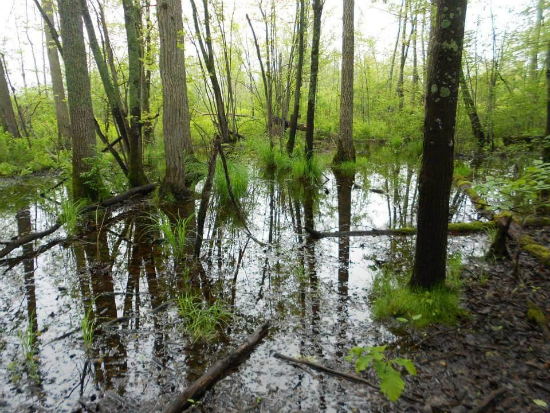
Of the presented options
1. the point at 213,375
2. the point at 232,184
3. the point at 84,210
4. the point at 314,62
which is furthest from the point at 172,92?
the point at 213,375

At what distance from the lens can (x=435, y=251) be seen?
297 cm

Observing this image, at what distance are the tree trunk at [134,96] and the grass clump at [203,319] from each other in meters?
5.39

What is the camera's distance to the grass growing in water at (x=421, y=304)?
283 centimetres

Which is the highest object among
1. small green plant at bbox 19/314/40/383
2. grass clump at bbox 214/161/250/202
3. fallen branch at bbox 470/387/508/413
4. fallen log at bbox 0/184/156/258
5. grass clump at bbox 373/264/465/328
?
grass clump at bbox 214/161/250/202

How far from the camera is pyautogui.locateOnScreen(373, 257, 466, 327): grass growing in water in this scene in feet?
9.29

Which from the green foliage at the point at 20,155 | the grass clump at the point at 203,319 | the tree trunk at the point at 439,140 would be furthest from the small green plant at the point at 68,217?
the green foliage at the point at 20,155

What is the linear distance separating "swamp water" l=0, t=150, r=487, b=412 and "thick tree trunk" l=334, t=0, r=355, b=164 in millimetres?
4337

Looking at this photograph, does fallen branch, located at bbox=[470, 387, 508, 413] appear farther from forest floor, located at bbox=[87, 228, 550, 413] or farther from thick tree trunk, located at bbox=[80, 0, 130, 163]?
thick tree trunk, located at bbox=[80, 0, 130, 163]

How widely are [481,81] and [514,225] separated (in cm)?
991

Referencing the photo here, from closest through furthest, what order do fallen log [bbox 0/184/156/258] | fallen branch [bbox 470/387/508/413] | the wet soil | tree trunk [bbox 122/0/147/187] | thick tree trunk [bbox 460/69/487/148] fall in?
fallen branch [bbox 470/387/508/413]
the wet soil
fallen log [bbox 0/184/156/258]
tree trunk [bbox 122/0/147/187]
thick tree trunk [bbox 460/69/487/148]

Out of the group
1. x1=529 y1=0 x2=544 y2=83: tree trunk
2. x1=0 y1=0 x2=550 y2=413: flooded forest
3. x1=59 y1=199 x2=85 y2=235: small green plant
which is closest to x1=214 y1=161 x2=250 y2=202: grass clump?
x1=0 y1=0 x2=550 y2=413: flooded forest

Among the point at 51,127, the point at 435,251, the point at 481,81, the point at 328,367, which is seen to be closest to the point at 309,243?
the point at 435,251

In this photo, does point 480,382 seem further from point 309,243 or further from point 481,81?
point 481,81

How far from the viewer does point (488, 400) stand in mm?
1951
